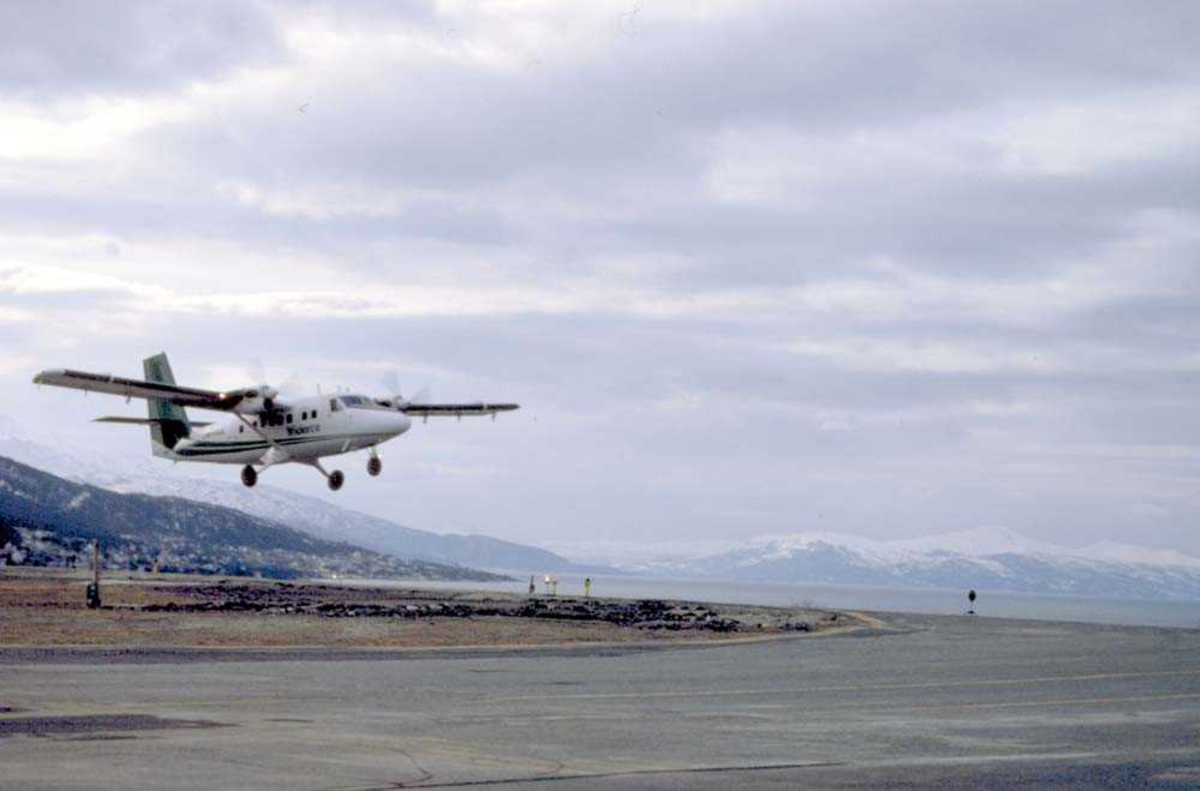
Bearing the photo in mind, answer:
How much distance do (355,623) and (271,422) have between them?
13.4 m

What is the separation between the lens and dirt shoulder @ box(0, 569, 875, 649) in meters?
49.0

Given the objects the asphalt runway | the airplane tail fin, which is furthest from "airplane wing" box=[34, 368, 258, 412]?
the asphalt runway

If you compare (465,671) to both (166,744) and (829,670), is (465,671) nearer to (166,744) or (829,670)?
(829,670)

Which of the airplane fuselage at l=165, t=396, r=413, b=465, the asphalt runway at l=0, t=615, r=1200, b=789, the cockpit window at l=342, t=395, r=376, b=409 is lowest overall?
the asphalt runway at l=0, t=615, r=1200, b=789

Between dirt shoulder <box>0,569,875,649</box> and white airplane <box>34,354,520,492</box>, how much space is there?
7061 mm

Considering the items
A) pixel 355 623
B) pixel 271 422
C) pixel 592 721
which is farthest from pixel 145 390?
pixel 592 721

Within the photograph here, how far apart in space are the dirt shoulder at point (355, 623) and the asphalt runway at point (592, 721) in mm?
6520

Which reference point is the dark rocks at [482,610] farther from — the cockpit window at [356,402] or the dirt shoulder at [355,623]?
the cockpit window at [356,402]

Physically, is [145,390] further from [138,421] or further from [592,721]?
[592,721]

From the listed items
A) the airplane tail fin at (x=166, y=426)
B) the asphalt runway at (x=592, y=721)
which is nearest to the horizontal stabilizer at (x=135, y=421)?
the airplane tail fin at (x=166, y=426)

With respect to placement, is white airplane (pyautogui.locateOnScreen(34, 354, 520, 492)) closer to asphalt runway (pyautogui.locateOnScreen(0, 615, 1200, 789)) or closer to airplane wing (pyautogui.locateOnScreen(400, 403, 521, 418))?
airplane wing (pyautogui.locateOnScreen(400, 403, 521, 418))

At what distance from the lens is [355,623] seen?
60344 millimetres

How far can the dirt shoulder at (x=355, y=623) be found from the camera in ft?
161

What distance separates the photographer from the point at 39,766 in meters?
18.7
